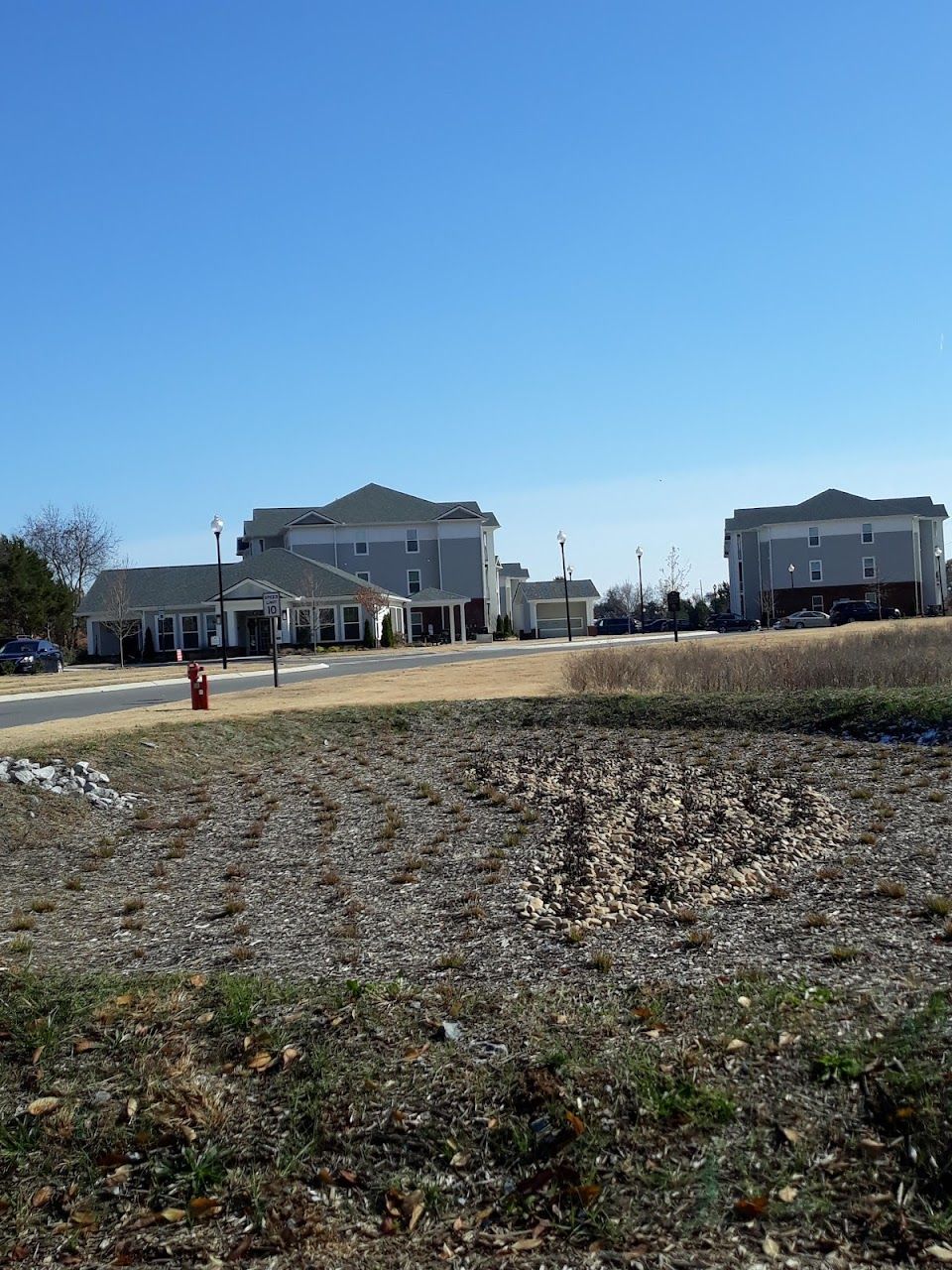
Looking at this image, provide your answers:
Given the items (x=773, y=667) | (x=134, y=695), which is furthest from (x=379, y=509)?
(x=773, y=667)

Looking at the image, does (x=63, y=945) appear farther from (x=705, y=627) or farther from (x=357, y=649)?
(x=705, y=627)

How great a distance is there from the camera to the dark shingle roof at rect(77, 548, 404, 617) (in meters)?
61.8

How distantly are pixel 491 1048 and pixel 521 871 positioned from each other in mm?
3500

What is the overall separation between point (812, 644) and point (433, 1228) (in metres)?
20.7

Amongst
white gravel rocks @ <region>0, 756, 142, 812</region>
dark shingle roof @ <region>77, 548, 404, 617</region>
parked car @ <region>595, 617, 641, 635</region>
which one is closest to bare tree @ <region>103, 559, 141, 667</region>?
dark shingle roof @ <region>77, 548, 404, 617</region>

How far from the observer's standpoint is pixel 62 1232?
446cm

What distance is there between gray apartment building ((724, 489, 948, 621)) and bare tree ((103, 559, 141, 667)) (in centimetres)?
4014

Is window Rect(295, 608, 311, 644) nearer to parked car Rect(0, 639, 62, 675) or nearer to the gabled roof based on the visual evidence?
parked car Rect(0, 639, 62, 675)

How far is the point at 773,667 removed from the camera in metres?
21.4

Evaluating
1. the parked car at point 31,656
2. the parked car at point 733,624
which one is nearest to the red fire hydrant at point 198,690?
the parked car at point 31,656

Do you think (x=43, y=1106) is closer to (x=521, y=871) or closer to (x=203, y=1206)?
(x=203, y=1206)

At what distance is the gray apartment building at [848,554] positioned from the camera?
8125 centimetres

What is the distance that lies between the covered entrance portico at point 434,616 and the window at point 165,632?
14.4m

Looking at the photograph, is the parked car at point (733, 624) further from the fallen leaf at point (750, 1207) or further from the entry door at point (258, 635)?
the fallen leaf at point (750, 1207)
